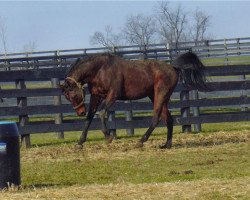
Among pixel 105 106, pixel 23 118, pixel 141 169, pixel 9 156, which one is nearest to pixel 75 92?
pixel 105 106

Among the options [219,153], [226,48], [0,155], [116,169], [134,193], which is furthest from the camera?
[226,48]

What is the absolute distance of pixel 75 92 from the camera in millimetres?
15273

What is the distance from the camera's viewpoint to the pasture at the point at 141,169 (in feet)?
28.8

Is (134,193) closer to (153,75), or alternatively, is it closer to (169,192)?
(169,192)

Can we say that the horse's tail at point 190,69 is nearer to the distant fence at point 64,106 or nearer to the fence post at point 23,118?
the distant fence at point 64,106

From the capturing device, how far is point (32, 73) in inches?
703

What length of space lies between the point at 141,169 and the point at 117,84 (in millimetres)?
3664

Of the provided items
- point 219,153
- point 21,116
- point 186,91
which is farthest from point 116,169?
Answer: point 186,91

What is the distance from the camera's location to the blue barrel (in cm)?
949

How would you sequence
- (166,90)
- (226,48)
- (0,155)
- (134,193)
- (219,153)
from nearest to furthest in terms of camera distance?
(134,193)
(0,155)
(219,153)
(166,90)
(226,48)

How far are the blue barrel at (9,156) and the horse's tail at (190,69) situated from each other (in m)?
6.66

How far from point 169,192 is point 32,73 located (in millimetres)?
9625

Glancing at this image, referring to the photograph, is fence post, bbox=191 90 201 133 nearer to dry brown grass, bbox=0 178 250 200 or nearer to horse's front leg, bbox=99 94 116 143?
horse's front leg, bbox=99 94 116 143

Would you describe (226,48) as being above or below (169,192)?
above
